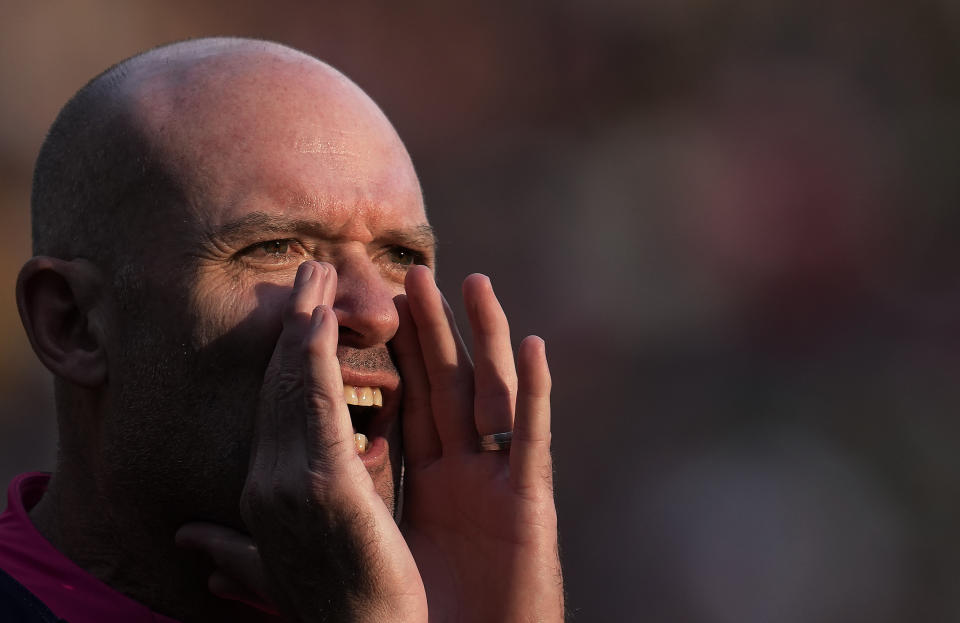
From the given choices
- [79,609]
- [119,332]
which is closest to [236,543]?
[79,609]

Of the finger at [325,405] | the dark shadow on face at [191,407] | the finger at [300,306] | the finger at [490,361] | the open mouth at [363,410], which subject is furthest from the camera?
the finger at [490,361]

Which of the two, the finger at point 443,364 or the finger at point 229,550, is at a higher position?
the finger at point 443,364

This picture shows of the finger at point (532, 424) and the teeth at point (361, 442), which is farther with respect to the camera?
the teeth at point (361, 442)

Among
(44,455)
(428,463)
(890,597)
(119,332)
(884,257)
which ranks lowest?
(890,597)

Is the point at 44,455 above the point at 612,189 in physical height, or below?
below

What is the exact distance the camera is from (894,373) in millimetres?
7375

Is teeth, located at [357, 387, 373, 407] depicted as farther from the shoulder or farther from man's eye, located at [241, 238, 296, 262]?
the shoulder

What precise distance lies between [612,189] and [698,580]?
9.45ft

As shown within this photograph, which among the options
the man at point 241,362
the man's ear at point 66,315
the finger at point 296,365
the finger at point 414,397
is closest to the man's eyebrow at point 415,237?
the man at point 241,362

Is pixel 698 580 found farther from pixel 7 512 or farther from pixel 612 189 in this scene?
pixel 7 512

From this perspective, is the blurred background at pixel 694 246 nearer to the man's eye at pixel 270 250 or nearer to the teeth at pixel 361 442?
the teeth at pixel 361 442

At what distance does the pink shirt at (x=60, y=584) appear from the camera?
238 centimetres

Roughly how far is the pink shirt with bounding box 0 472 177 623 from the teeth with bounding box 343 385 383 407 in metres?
0.63

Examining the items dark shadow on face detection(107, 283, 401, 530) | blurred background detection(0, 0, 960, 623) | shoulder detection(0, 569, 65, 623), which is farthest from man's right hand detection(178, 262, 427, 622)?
blurred background detection(0, 0, 960, 623)
